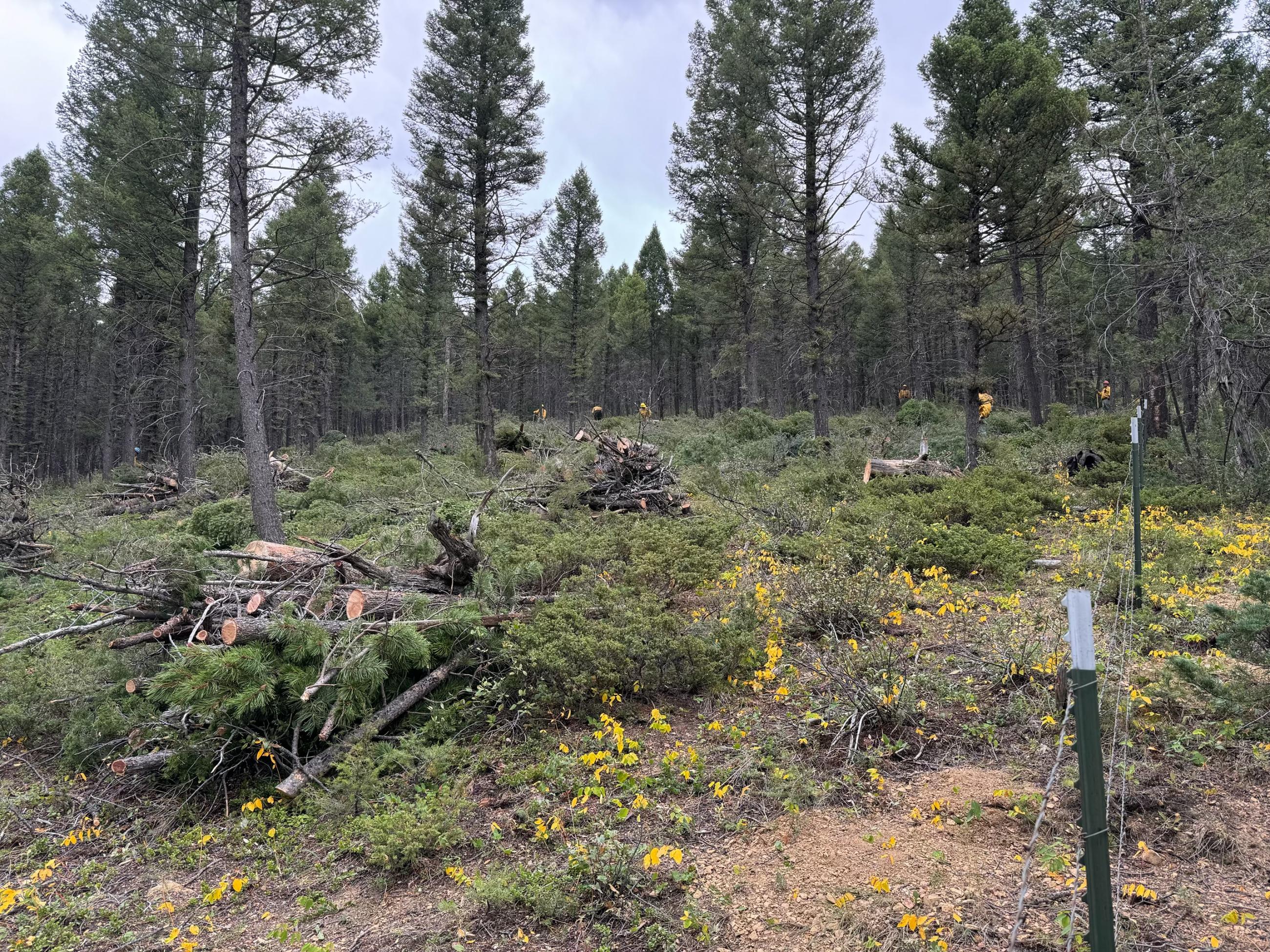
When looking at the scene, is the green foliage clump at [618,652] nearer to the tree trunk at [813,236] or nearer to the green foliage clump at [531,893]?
the green foliage clump at [531,893]

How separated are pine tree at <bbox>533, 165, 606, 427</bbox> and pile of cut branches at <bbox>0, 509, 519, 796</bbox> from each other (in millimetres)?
26110

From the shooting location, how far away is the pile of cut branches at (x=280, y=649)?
4.50 m

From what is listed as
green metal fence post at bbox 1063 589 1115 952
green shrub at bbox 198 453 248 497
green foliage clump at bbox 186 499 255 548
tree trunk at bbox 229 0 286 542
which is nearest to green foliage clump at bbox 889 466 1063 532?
green metal fence post at bbox 1063 589 1115 952

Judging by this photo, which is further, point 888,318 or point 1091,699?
point 888,318

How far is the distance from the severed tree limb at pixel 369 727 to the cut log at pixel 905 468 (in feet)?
32.1

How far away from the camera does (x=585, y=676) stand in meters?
4.70

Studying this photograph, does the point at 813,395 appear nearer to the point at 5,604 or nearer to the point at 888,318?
the point at 5,604

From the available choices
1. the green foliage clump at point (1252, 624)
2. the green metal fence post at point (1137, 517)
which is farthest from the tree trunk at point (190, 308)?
the green foliage clump at point (1252, 624)

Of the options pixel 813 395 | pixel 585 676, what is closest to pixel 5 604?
pixel 585 676

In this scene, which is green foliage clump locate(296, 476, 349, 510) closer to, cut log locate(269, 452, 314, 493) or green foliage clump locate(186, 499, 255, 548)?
cut log locate(269, 452, 314, 493)

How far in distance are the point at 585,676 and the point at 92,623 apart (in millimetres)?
3945

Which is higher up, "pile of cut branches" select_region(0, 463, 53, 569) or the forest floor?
"pile of cut branches" select_region(0, 463, 53, 569)

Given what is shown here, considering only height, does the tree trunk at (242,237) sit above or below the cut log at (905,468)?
above

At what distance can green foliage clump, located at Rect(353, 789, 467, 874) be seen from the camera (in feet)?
11.6
